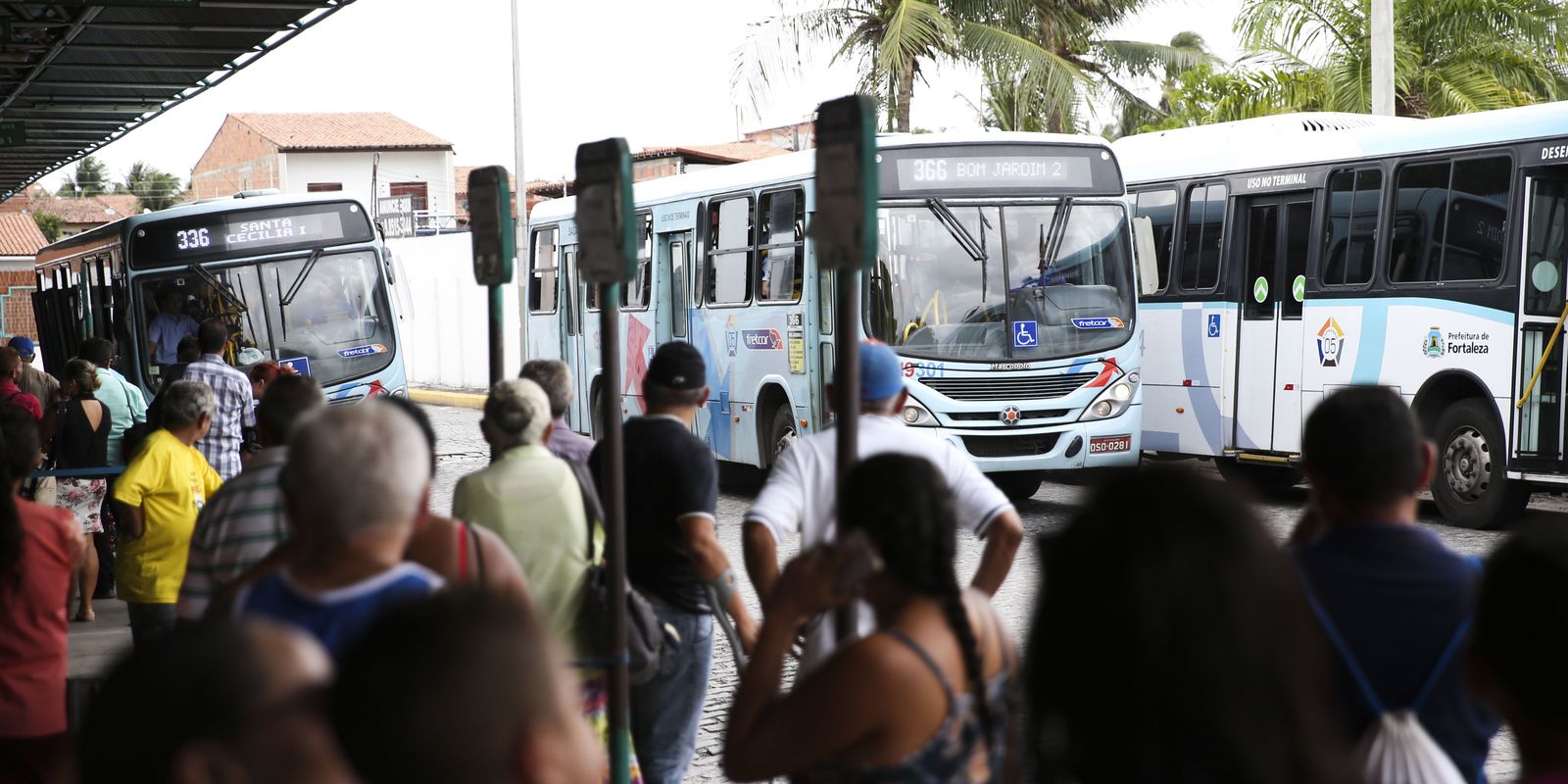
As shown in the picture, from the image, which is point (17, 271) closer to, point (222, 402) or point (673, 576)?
point (222, 402)

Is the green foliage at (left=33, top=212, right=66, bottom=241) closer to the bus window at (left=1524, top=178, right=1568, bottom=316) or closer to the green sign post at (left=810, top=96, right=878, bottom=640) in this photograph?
the bus window at (left=1524, top=178, right=1568, bottom=316)

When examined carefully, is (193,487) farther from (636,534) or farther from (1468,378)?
(1468,378)

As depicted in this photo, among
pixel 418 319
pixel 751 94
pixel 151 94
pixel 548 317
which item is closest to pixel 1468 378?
pixel 548 317

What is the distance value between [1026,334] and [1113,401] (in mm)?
962

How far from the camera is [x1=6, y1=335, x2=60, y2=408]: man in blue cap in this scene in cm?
1210

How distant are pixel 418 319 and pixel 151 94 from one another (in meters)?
18.0

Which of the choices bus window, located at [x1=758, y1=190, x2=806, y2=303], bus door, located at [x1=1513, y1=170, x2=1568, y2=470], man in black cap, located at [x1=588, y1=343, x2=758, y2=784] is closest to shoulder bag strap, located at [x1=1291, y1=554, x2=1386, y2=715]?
man in black cap, located at [x1=588, y1=343, x2=758, y2=784]

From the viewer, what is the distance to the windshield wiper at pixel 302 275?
47.0 feet

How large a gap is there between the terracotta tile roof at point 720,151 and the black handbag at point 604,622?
49869 millimetres

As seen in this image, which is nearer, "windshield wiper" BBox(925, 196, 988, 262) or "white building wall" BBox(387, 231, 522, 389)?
"windshield wiper" BBox(925, 196, 988, 262)

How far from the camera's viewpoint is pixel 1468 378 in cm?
1238

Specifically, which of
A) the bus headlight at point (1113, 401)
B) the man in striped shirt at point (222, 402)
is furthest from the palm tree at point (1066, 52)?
the man in striped shirt at point (222, 402)

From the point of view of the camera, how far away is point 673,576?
16.3ft

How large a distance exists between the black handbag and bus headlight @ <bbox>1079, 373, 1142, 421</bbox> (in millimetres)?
9169
